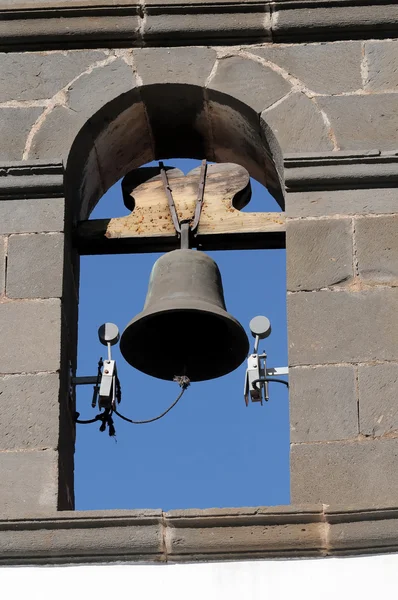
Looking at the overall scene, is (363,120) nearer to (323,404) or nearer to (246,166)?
(246,166)

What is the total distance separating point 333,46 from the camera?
355 inches

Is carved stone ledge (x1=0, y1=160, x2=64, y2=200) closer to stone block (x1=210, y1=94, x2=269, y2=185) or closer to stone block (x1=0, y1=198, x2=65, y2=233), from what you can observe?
stone block (x1=0, y1=198, x2=65, y2=233)

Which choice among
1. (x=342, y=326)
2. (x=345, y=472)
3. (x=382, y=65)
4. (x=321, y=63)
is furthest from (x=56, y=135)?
(x=345, y=472)

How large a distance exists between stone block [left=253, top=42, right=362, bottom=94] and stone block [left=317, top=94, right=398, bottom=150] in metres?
0.07

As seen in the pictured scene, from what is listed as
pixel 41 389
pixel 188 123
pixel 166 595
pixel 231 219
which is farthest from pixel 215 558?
pixel 188 123

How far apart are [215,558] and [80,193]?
1.99 m

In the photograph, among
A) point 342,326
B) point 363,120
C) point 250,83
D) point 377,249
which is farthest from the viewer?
point 250,83

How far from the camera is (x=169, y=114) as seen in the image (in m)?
9.10

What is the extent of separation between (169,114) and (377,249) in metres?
1.19

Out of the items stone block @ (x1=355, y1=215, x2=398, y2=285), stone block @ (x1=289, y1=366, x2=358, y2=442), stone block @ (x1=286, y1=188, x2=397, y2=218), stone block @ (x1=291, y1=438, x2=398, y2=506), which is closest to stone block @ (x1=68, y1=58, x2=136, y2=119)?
stone block @ (x1=286, y1=188, x2=397, y2=218)

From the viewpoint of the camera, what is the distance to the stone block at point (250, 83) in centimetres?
885

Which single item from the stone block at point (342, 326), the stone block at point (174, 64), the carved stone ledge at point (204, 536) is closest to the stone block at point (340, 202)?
the stone block at point (342, 326)

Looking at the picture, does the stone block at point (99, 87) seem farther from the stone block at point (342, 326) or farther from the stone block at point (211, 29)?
the stone block at point (342, 326)

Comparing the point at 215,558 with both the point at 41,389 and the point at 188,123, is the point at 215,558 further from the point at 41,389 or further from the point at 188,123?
the point at 188,123
